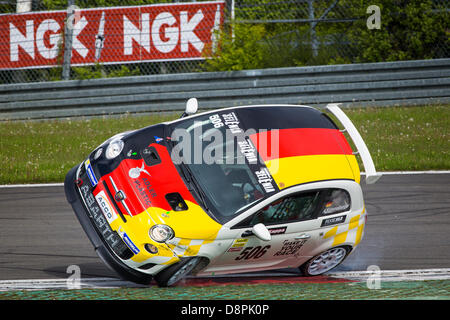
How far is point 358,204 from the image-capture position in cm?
651

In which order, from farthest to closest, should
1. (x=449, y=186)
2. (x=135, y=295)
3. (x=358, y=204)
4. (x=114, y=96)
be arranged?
(x=114, y=96) → (x=449, y=186) → (x=358, y=204) → (x=135, y=295)

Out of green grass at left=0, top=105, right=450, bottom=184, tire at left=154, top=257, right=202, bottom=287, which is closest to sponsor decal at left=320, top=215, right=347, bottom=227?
tire at left=154, top=257, right=202, bottom=287

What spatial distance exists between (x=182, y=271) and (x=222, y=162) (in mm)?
1276

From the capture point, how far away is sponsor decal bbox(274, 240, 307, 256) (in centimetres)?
616

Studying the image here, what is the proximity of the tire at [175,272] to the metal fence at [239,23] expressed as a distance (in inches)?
362

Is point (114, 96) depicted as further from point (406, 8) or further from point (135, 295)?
point (135, 295)

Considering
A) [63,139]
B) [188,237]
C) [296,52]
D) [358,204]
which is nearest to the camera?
[188,237]

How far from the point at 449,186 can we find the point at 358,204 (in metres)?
3.88

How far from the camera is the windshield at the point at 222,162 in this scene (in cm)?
598

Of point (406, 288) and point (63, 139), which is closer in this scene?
point (406, 288)

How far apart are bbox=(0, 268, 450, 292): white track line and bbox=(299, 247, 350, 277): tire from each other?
0.17m

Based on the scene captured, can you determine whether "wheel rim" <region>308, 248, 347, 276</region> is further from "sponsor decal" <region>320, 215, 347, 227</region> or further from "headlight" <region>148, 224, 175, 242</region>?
"headlight" <region>148, 224, 175, 242</region>

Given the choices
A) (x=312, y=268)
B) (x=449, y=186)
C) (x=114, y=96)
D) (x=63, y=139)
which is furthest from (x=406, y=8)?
(x=312, y=268)

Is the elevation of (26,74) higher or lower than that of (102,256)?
higher
